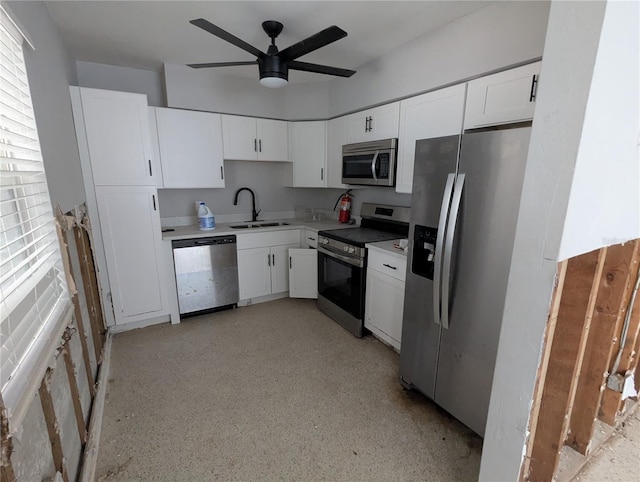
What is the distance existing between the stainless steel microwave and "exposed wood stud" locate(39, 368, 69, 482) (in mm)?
2472

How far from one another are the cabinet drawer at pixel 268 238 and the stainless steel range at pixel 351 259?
0.49 m

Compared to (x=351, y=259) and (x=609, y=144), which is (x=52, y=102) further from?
(x=609, y=144)

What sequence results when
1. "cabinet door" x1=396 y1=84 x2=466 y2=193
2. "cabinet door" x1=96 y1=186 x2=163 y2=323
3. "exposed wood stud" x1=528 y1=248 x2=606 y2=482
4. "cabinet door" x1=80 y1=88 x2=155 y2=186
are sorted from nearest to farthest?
"exposed wood stud" x1=528 y1=248 x2=606 y2=482 < "cabinet door" x1=396 y1=84 x2=466 y2=193 < "cabinet door" x1=80 y1=88 x2=155 y2=186 < "cabinet door" x1=96 y1=186 x2=163 y2=323

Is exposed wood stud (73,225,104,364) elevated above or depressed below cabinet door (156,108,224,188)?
below

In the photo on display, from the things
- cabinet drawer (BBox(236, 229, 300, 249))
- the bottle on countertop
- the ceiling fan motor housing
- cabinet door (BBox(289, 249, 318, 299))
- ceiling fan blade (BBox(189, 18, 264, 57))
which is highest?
ceiling fan blade (BBox(189, 18, 264, 57))

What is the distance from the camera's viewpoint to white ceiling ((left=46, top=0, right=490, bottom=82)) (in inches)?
75.4

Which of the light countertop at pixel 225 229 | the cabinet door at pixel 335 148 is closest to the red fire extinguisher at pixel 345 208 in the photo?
the light countertop at pixel 225 229

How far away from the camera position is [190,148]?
9.89ft

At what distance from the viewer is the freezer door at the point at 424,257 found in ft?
5.36

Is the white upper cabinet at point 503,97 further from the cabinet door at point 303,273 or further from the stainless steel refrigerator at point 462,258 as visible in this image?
the cabinet door at point 303,273

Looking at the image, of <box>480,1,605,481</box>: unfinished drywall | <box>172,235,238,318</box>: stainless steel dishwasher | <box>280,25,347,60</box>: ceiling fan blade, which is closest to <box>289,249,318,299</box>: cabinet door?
<box>172,235,238,318</box>: stainless steel dishwasher

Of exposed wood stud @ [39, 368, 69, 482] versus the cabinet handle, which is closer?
exposed wood stud @ [39, 368, 69, 482]

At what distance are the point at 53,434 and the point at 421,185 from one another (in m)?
2.01

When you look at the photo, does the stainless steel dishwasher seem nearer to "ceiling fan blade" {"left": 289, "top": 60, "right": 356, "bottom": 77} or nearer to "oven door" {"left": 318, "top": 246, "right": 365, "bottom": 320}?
"oven door" {"left": 318, "top": 246, "right": 365, "bottom": 320}
